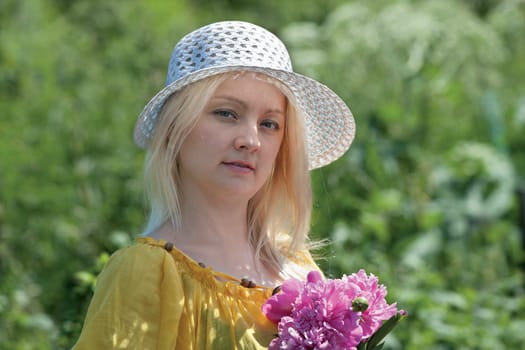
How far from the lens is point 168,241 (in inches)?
89.7

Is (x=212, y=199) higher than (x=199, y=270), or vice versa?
(x=212, y=199)

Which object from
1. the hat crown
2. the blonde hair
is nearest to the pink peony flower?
the blonde hair

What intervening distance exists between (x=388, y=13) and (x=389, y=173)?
158cm

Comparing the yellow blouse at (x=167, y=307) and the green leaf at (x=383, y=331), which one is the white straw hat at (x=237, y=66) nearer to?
the yellow blouse at (x=167, y=307)

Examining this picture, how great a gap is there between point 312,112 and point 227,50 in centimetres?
40

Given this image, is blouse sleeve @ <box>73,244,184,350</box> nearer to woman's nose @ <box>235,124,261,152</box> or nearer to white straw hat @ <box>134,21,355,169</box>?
woman's nose @ <box>235,124,261,152</box>

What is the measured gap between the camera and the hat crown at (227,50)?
2.32 metres

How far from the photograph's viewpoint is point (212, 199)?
2379 millimetres

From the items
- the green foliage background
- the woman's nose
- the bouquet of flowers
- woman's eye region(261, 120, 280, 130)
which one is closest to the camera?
the bouquet of flowers

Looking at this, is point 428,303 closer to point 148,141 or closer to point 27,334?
point 27,334

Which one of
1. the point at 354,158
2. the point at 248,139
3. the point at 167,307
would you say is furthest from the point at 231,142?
the point at 354,158

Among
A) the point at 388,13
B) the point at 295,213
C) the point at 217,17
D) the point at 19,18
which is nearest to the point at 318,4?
the point at 217,17

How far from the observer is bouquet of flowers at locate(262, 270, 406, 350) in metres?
2.03

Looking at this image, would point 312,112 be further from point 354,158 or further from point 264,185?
point 354,158
